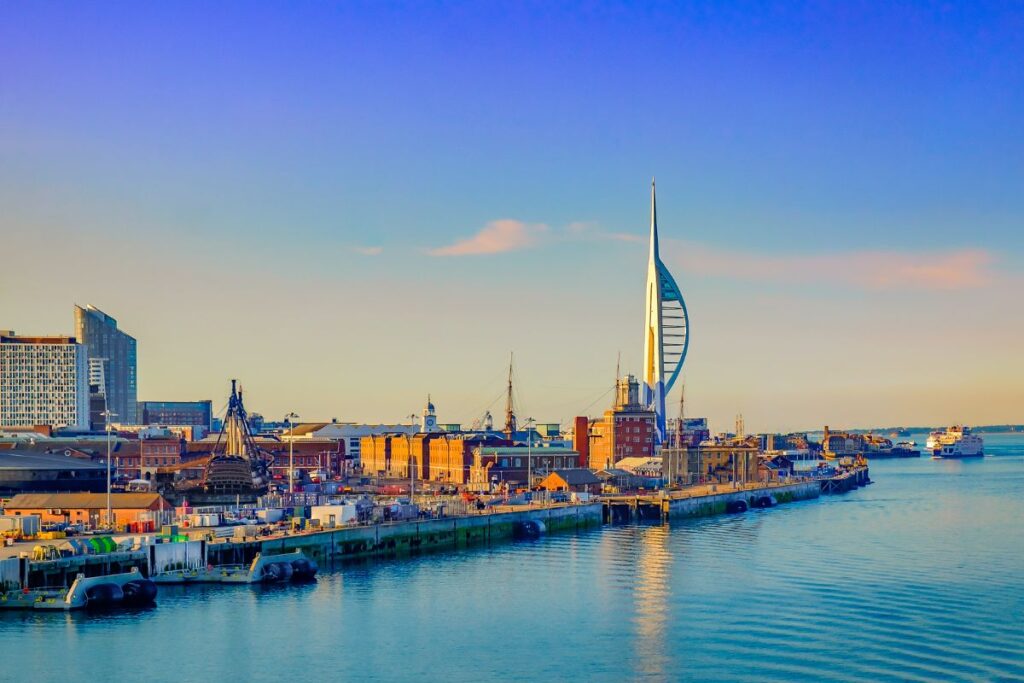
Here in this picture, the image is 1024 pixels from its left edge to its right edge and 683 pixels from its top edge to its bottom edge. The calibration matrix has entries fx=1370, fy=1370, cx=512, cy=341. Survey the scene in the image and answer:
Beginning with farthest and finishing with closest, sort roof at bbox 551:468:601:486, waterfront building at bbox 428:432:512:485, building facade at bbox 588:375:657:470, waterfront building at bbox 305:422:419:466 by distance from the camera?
waterfront building at bbox 305:422:419:466 < building facade at bbox 588:375:657:470 < waterfront building at bbox 428:432:512:485 < roof at bbox 551:468:601:486

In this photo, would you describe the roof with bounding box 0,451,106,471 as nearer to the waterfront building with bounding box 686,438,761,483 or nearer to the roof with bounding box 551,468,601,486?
the roof with bounding box 551,468,601,486

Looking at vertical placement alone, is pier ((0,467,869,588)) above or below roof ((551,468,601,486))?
below

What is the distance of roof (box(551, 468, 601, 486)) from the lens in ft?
336

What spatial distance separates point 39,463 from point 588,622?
56.2 metres

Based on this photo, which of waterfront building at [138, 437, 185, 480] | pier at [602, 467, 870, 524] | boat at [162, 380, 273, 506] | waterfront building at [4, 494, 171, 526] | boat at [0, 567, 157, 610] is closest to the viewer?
boat at [0, 567, 157, 610]

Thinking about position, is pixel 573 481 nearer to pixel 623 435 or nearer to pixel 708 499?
pixel 708 499

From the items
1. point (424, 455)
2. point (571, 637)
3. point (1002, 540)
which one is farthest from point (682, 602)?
point (424, 455)

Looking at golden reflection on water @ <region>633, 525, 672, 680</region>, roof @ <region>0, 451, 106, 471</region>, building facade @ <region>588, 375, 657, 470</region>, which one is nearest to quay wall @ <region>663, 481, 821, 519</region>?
building facade @ <region>588, 375, 657, 470</region>

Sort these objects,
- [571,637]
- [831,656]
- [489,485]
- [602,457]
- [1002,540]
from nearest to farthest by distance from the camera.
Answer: [831,656] < [571,637] < [1002,540] < [489,485] < [602,457]

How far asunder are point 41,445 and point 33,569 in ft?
242

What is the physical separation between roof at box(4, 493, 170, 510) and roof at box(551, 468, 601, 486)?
37.9 metres

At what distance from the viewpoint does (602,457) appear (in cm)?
13200

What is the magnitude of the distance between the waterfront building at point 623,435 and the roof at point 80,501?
63.0 metres

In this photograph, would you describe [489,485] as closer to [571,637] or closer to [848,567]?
[848,567]
